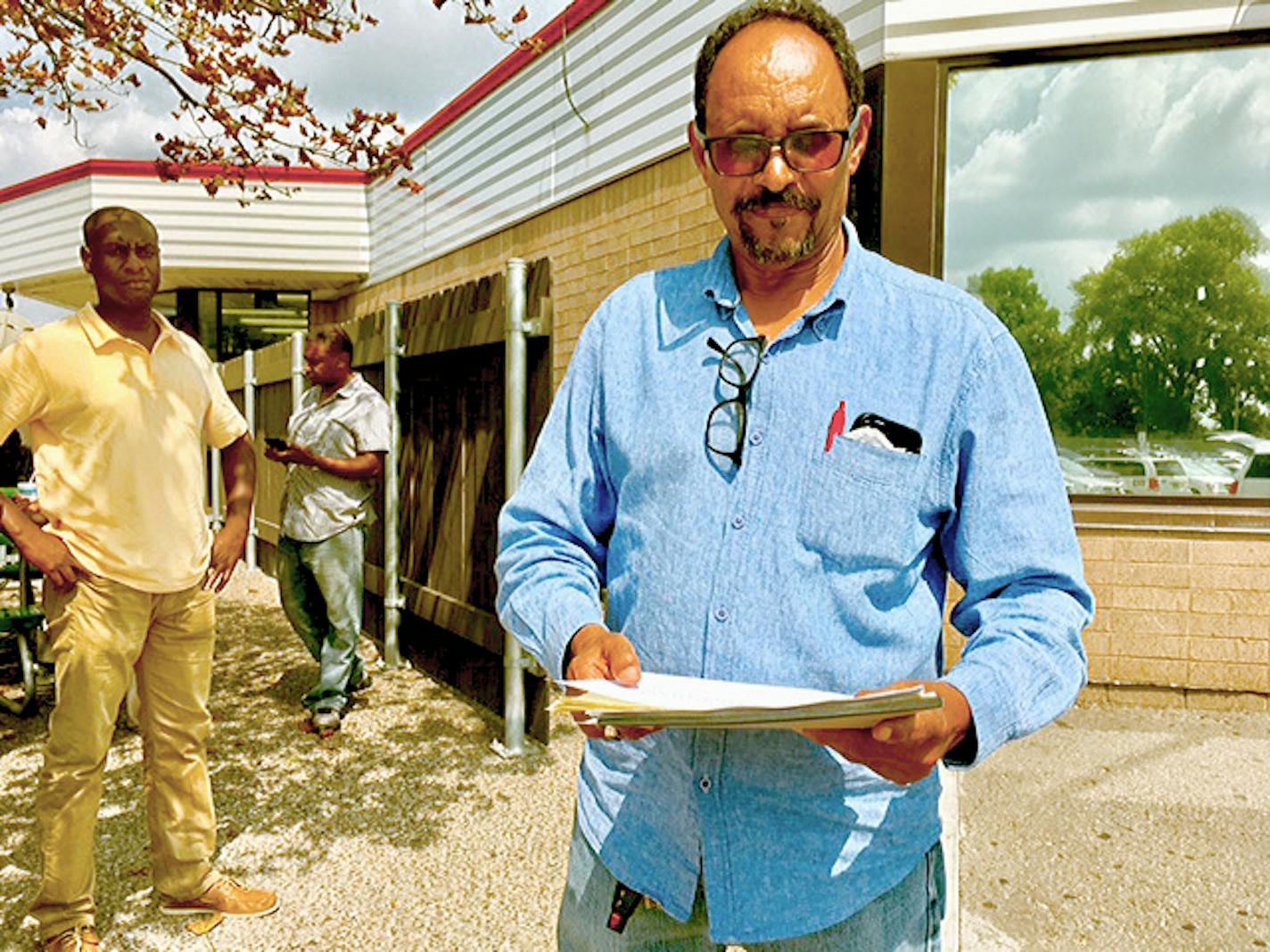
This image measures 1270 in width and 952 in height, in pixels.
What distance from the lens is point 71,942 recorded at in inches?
124

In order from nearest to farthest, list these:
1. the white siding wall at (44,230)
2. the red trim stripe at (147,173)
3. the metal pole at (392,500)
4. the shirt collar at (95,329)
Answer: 1. the shirt collar at (95,329)
2. the metal pole at (392,500)
3. the red trim stripe at (147,173)
4. the white siding wall at (44,230)

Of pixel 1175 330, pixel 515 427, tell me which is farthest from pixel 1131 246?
pixel 515 427

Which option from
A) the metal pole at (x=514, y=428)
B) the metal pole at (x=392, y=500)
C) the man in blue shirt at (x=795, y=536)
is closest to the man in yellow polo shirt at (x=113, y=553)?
the metal pole at (x=514, y=428)

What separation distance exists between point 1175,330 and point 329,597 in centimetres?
495

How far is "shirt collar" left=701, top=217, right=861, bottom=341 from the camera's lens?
1.55 metres

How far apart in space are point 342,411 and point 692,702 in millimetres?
4771

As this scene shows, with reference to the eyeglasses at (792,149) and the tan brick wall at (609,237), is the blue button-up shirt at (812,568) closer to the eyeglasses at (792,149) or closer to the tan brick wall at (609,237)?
the eyeglasses at (792,149)

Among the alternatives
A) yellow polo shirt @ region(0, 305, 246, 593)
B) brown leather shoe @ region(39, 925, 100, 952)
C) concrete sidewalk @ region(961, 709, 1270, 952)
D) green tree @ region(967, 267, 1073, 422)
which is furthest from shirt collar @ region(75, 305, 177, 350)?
green tree @ region(967, 267, 1073, 422)

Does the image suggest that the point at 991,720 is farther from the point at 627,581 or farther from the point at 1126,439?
the point at 1126,439

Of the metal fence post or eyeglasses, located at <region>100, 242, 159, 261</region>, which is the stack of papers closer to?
eyeglasses, located at <region>100, 242, 159, 261</region>

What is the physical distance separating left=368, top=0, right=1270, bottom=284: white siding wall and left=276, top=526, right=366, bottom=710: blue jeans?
3.66 meters

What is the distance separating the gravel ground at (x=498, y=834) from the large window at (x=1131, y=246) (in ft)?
5.18

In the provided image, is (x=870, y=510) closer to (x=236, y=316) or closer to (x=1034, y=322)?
(x=1034, y=322)

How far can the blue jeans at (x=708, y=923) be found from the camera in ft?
4.90
